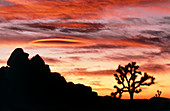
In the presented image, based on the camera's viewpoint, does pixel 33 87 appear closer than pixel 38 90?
No

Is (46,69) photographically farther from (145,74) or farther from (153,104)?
(145,74)

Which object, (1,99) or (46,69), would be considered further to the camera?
(46,69)

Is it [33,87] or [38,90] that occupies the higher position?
[33,87]

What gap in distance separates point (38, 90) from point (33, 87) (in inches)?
57.3

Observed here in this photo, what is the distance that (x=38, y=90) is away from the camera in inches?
2847

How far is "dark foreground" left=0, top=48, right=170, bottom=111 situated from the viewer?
222ft

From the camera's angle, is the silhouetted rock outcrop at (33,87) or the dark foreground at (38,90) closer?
the dark foreground at (38,90)

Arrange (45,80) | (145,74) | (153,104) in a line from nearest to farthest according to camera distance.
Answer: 1. (145,74)
2. (153,104)
3. (45,80)

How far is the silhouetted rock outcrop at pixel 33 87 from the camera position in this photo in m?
68.8

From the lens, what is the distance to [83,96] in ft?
228

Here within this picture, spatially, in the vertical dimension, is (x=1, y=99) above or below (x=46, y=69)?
below

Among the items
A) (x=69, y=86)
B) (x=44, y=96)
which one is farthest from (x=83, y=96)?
(x=44, y=96)

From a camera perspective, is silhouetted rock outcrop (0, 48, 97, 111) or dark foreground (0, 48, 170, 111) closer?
dark foreground (0, 48, 170, 111)

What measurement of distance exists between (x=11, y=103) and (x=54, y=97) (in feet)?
28.5
